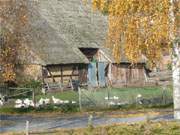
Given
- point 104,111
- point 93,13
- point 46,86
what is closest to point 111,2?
point 104,111

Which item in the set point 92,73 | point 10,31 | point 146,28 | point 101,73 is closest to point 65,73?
point 92,73

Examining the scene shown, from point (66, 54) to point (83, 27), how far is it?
763 cm

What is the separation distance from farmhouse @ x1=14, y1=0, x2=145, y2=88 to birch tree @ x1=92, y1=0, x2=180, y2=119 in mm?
22971

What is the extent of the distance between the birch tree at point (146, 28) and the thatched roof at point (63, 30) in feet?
75.4

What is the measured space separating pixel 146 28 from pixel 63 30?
3289 centimetres

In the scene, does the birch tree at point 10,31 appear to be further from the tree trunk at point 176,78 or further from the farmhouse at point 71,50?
the farmhouse at point 71,50

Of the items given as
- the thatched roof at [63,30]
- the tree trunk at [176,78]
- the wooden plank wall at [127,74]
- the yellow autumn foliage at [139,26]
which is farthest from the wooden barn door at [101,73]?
the yellow autumn foliage at [139,26]

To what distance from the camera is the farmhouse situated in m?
47.2

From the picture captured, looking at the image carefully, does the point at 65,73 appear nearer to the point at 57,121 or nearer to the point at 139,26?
the point at 57,121

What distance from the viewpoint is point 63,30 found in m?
53.2

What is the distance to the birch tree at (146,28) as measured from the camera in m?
20.5

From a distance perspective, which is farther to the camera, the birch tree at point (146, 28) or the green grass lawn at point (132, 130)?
the birch tree at point (146, 28)

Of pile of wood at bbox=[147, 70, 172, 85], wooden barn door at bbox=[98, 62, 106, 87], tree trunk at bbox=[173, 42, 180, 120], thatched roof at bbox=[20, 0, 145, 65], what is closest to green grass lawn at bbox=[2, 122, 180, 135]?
tree trunk at bbox=[173, 42, 180, 120]

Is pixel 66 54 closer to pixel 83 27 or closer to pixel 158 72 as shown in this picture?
pixel 83 27
